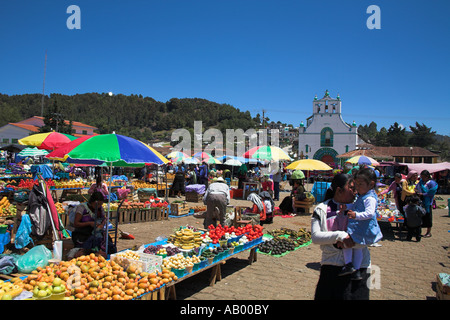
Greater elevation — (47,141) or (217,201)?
(47,141)

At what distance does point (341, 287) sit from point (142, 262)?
2.58m

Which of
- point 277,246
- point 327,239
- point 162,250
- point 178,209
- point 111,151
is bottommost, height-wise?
point 277,246

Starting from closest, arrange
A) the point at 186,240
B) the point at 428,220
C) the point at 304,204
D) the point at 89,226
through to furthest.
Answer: the point at 89,226 < the point at 186,240 < the point at 428,220 < the point at 304,204

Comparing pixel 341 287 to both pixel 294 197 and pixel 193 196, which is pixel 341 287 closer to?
pixel 294 197

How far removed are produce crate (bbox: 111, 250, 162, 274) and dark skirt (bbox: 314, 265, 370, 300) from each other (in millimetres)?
2333

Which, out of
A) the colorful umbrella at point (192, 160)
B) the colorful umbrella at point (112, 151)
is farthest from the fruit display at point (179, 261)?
the colorful umbrella at point (192, 160)

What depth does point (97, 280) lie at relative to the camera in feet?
12.6

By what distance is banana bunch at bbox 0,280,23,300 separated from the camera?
3129 mm

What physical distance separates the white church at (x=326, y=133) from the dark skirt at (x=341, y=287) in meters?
45.4

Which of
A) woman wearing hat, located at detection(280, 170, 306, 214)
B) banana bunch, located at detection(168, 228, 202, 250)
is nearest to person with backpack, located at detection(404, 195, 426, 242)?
woman wearing hat, located at detection(280, 170, 306, 214)

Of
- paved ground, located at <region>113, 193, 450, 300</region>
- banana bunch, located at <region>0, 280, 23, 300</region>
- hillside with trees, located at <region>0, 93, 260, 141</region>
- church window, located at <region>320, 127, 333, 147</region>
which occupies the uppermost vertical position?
hillside with trees, located at <region>0, 93, 260, 141</region>

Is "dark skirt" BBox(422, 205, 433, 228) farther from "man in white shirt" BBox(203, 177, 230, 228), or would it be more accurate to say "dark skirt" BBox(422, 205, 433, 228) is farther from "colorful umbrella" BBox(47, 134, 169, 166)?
"colorful umbrella" BBox(47, 134, 169, 166)

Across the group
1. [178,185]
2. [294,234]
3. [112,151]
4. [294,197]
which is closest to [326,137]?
[178,185]

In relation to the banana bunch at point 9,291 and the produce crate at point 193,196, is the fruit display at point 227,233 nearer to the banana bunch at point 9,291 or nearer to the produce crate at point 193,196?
the banana bunch at point 9,291
